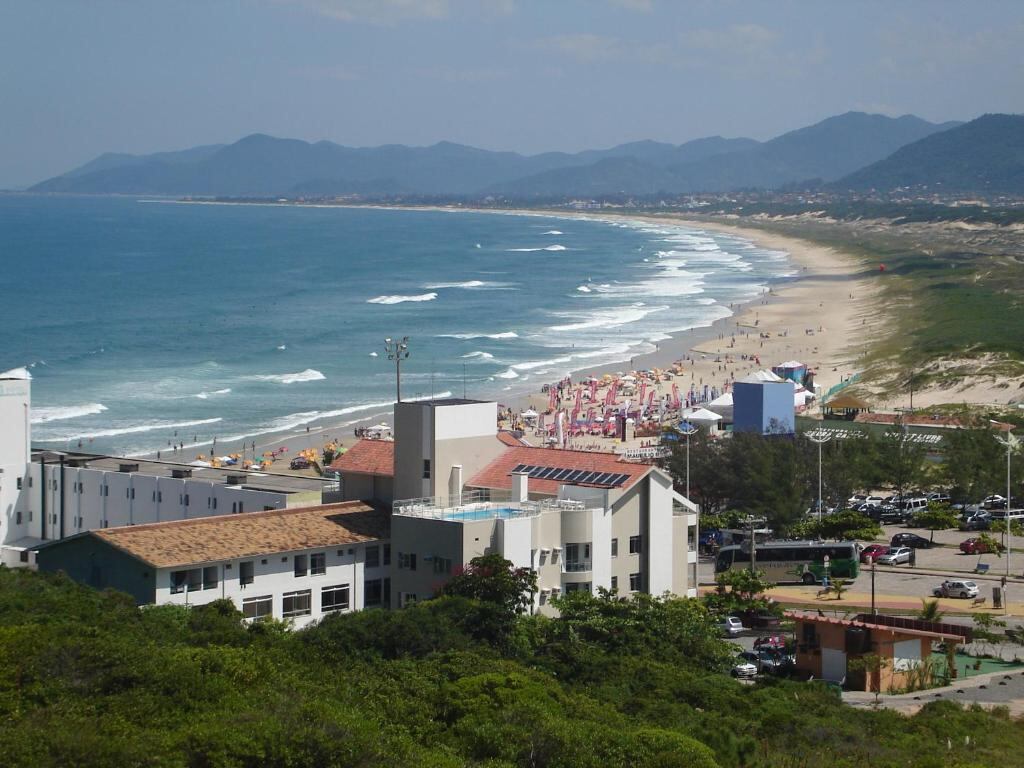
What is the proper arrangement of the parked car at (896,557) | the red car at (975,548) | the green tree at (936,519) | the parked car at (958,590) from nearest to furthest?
the parked car at (958,590) < the parked car at (896,557) < the red car at (975,548) < the green tree at (936,519)

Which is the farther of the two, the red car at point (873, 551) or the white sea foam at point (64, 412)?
the white sea foam at point (64, 412)

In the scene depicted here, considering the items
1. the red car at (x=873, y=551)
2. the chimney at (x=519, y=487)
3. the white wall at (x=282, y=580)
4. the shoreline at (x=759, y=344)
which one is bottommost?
the red car at (x=873, y=551)

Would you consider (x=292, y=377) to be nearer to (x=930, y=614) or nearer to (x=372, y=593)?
(x=372, y=593)

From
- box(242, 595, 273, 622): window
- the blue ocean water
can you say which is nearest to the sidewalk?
box(242, 595, 273, 622): window

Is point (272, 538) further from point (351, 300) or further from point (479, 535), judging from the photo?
point (351, 300)

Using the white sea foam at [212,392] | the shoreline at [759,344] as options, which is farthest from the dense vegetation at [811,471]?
the white sea foam at [212,392]

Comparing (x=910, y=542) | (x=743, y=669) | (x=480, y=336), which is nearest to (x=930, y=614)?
(x=743, y=669)

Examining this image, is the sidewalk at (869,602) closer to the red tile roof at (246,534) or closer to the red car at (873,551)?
the red car at (873,551)
